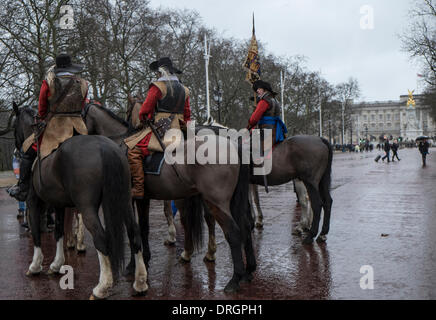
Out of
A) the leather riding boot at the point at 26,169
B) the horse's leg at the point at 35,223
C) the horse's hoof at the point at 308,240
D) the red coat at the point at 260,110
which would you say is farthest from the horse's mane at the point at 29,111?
the horse's hoof at the point at 308,240

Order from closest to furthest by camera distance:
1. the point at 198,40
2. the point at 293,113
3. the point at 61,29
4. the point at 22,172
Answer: the point at 22,172 < the point at 61,29 < the point at 198,40 < the point at 293,113

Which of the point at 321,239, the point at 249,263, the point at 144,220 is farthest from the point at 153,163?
the point at 321,239

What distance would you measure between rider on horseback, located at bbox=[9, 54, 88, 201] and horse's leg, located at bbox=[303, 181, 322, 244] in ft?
12.5

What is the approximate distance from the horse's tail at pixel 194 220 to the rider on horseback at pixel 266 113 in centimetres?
177

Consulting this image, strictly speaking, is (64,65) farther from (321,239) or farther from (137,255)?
(321,239)

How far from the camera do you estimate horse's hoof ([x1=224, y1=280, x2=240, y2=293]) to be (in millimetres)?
4706

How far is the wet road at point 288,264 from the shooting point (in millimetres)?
4695

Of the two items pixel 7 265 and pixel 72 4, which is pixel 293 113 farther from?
pixel 7 265

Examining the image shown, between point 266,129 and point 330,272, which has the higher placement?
point 266,129

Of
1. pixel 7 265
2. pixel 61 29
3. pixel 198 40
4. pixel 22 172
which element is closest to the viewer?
pixel 22 172

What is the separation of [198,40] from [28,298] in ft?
123

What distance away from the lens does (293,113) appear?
184 feet

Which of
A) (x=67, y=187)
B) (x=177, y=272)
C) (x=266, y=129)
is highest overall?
(x=266, y=129)
